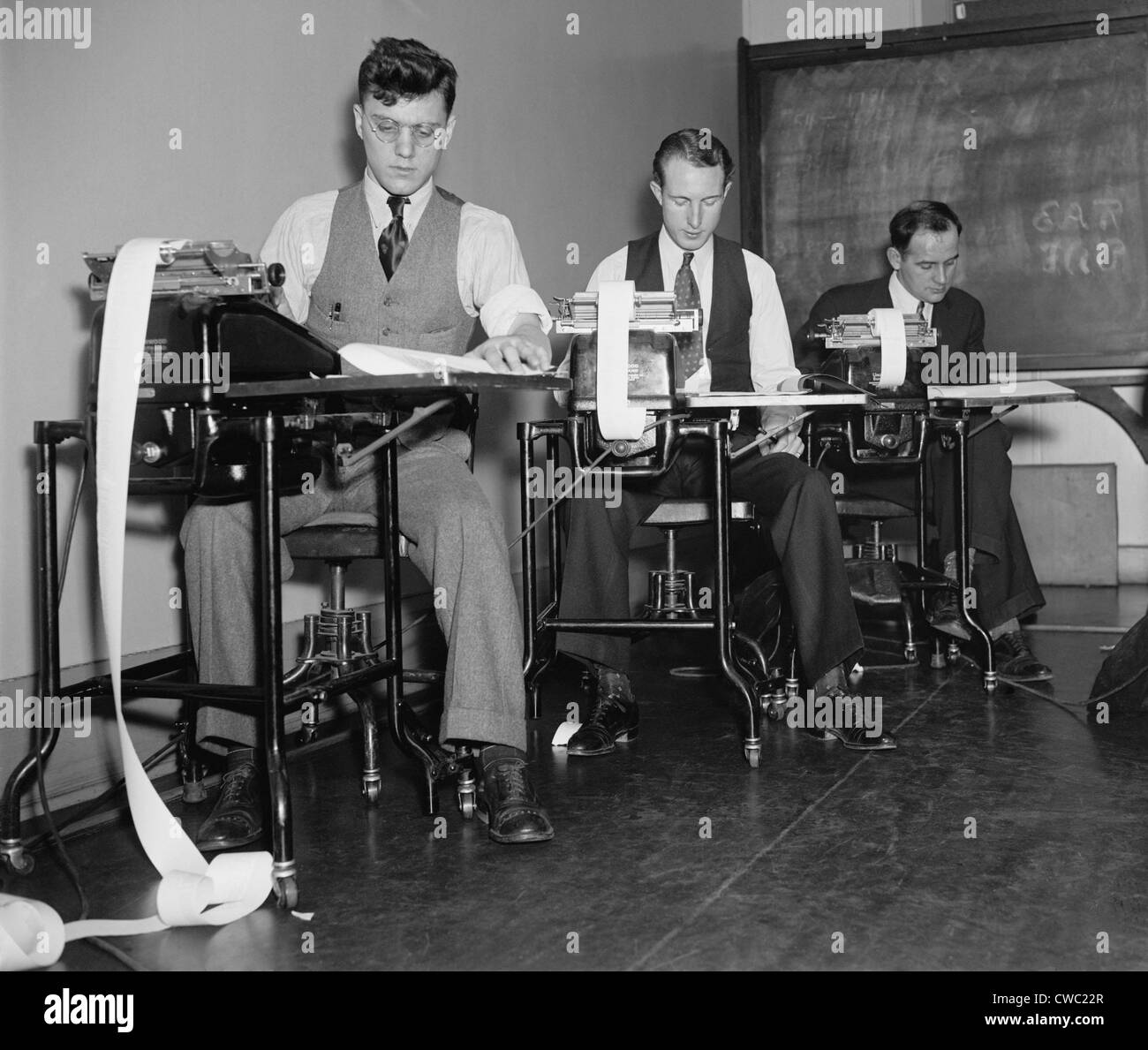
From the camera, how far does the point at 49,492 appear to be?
6.27 ft

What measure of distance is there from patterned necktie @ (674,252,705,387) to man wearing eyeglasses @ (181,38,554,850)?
0.89 ft

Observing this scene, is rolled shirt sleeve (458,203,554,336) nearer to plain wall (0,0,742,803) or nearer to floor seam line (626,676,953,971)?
plain wall (0,0,742,803)

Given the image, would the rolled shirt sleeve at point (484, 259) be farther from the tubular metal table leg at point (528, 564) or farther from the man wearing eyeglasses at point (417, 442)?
the tubular metal table leg at point (528, 564)

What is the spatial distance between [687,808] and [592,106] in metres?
2.74

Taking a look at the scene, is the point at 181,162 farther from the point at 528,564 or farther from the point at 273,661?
the point at 273,661

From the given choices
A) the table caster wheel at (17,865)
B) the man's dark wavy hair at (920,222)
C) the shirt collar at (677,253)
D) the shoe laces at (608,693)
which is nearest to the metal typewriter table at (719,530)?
the shoe laces at (608,693)

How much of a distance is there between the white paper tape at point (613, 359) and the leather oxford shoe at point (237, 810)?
0.82 m

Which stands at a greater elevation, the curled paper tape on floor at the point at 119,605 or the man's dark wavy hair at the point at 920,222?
the man's dark wavy hair at the point at 920,222

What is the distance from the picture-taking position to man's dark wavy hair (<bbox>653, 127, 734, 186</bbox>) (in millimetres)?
2904

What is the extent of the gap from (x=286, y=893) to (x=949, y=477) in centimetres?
263

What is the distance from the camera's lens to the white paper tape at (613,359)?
212cm

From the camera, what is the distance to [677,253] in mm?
3109
